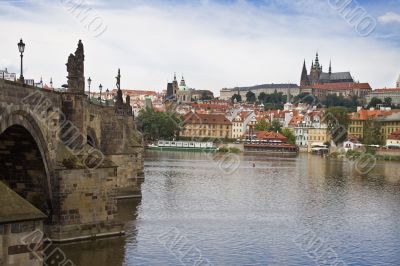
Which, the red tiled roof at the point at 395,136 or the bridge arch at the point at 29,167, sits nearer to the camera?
the bridge arch at the point at 29,167

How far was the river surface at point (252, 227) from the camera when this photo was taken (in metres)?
23.8

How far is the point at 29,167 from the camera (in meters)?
24.8

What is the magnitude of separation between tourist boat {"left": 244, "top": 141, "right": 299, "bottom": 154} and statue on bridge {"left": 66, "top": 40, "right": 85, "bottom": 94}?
4304 inches

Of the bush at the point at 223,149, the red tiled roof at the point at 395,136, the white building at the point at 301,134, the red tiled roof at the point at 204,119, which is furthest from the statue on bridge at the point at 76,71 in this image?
the red tiled roof at the point at 204,119

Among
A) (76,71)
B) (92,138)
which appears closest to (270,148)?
(92,138)

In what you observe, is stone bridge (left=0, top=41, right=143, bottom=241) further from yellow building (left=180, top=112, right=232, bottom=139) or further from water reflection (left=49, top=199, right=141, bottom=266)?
yellow building (left=180, top=112, right=232, bottom=139)

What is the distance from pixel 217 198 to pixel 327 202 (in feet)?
24.0

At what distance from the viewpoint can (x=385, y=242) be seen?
2816cm

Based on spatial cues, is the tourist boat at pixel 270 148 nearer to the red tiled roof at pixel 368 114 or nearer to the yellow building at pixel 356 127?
the yellow building at pixel 356 127

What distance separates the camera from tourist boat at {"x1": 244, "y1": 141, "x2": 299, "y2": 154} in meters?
137

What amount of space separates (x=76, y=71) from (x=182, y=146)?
111 metres

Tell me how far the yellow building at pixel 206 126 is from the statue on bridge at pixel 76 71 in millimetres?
129641

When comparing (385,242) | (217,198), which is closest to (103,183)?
(385,242)

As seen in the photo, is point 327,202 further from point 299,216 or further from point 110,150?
point 110,150
